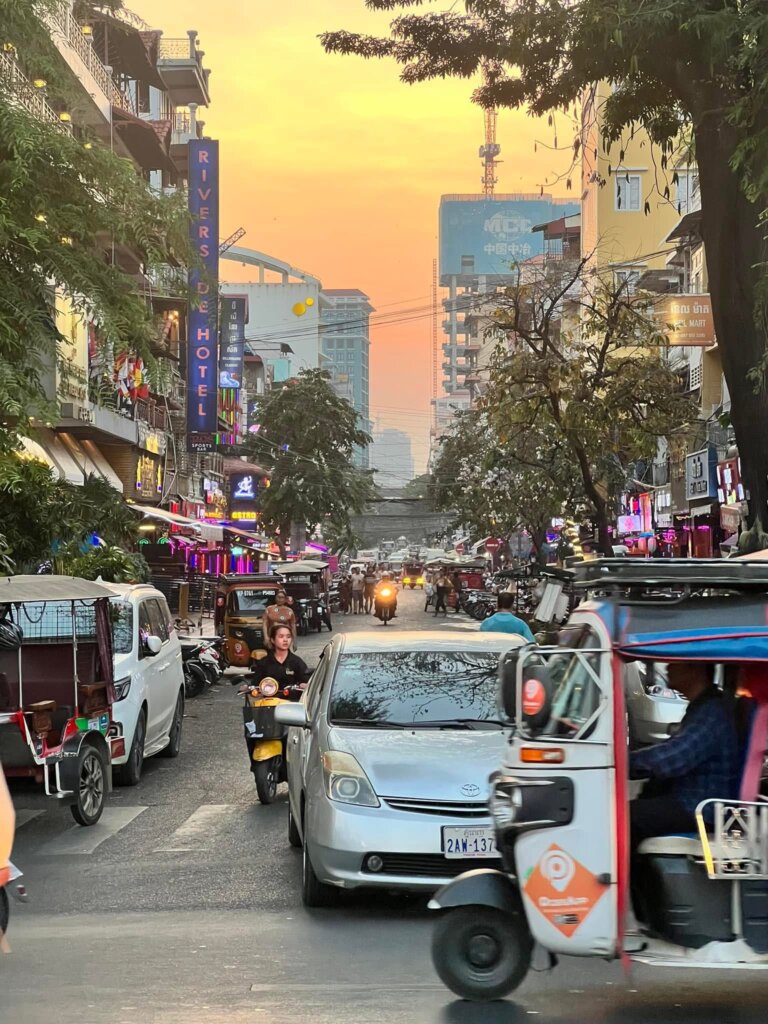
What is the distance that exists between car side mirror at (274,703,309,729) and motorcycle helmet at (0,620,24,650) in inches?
181

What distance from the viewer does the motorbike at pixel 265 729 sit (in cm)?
1210

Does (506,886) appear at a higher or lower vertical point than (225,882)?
higher

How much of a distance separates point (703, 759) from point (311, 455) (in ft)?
195

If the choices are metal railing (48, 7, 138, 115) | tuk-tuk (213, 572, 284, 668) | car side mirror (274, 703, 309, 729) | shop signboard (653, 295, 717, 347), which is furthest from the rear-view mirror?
metal railing (48, 7, 138, 115)

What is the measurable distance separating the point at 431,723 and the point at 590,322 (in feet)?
58.2

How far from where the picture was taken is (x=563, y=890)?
5598 mm

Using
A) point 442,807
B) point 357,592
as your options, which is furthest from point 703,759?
point 357,592

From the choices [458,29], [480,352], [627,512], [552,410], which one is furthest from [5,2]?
[480,352]

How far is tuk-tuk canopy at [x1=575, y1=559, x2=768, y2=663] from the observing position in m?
5.55

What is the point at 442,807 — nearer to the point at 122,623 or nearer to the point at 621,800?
the point at 621,800

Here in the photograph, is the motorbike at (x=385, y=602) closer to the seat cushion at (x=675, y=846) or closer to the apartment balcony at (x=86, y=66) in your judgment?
the apartment balcony at (x=86, y=66)

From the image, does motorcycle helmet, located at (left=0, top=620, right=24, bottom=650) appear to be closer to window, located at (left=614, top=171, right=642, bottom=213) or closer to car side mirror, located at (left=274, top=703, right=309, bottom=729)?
car side mirror, located at (left=274, top=703, right=309, bottom=729)

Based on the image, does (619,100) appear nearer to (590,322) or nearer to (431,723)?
(431,723)

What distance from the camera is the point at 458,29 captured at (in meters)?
14.1
